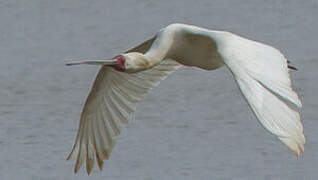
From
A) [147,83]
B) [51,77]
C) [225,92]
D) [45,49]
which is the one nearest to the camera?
[147,83]

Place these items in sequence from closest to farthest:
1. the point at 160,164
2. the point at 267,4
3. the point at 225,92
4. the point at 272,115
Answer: the point at 272,115 → the point at 160,164 → the point at 225,92 → the point at 267,4

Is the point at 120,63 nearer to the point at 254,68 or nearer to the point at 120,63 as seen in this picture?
the point at 120,63

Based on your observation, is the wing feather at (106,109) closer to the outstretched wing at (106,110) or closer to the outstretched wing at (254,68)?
the outstretched wing at (106,110)

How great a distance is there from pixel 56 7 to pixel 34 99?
351 cm

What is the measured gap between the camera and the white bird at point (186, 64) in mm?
7414

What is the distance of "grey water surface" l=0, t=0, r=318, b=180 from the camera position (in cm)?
1120

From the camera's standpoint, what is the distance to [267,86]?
7.65 m

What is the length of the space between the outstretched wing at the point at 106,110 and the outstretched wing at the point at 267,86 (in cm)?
169

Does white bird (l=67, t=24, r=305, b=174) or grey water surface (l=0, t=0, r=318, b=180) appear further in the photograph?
grey water surface (l=0, t=0, r=318, b=180)

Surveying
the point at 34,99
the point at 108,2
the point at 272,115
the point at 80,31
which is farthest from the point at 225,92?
the point at 272,115

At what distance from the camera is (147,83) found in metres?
10.1

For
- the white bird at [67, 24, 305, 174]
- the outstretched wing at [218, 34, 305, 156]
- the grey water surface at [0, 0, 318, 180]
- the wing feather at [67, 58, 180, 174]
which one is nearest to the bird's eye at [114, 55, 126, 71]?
the white bird at [67, 24, 305, 174]

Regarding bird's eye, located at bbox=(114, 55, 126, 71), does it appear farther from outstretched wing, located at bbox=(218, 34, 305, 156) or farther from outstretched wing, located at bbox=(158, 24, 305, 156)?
outstretched wing, located at bbox=(218, 34, 305, 156)

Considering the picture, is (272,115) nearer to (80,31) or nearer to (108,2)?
(80,31)
